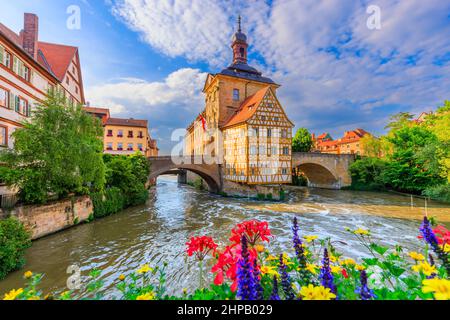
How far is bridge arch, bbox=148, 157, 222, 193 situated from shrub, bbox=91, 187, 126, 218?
191 inches

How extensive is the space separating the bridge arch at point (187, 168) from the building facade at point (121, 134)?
1160cm

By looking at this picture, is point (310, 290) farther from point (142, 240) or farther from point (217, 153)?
point (217, 153)

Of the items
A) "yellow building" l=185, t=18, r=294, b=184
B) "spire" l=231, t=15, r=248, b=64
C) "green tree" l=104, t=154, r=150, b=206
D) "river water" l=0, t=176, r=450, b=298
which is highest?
"spire" l=231, t=15, r=248, b=64

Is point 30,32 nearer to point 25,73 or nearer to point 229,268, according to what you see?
point 25,73

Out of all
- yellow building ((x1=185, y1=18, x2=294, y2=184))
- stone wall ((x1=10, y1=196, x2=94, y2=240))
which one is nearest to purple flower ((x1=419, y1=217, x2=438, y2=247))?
stone wall ((x1=10, y1=196, x2=94, y2=240))

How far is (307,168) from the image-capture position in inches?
1243

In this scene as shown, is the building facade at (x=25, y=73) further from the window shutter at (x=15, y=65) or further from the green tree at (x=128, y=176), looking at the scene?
the green tree at (x=128, y=176)

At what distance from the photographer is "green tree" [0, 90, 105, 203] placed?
8422mm

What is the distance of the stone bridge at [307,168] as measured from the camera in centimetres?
2016

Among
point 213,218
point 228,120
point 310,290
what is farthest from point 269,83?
point 310,290

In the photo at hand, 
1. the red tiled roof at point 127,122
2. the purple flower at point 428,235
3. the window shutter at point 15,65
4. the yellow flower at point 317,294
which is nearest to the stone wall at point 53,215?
the window shutter at point 15,65

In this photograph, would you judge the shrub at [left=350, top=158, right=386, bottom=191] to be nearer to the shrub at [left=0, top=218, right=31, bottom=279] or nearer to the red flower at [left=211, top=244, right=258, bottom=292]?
the red flower at [left=211, top=244, right=258, bottom=292]

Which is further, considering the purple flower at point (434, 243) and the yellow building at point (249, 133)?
the yellow building at point (249, 133)

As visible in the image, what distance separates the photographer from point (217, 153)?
2355 centimetres
